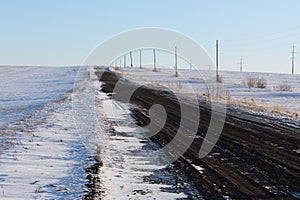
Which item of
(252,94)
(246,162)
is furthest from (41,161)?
(252,94)

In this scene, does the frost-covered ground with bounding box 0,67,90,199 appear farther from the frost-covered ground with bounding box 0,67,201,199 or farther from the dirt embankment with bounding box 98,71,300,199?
the dirt embankment with bounding box 98,71,300,199

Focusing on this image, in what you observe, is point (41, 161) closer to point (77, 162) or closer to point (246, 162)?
point (77, 162)

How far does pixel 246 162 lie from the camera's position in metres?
8.09

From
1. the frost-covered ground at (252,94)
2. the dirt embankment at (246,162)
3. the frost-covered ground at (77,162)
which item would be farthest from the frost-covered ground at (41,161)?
the frost-covered ground at (252,94)

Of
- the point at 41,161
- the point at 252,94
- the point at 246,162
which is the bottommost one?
the point at 252,94

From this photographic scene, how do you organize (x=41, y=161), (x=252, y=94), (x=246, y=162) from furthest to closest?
1. (x=252, y=94)
2. (x=246, y=162)
3. (x=41, y=161)

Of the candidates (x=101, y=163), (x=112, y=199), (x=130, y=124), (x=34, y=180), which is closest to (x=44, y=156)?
(x=101, y=163)

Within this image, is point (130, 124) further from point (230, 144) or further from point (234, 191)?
point (234, 191)

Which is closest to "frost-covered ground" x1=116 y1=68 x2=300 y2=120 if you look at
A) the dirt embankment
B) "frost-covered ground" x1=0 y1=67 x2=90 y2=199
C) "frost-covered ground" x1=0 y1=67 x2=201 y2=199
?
the dirt embankment

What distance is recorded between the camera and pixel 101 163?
25.8ft

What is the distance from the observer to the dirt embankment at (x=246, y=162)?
6.29m

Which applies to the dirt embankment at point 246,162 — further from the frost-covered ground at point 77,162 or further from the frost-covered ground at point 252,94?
the frost-covered ground at point 252,94

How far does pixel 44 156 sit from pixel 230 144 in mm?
4258

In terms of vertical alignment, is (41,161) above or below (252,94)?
above
